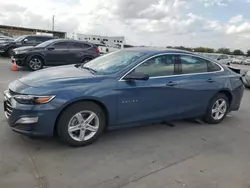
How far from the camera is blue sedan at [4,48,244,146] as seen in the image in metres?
3.82

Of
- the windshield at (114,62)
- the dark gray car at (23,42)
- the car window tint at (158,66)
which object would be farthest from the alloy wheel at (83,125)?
the dark gray car at (23,42)

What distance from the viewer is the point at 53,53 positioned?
12.8 m

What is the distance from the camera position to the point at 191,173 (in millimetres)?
3590

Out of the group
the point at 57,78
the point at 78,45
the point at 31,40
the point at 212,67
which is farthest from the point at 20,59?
the point at 212,67

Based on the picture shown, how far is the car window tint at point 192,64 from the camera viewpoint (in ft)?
17.0

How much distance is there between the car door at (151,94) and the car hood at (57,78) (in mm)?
589

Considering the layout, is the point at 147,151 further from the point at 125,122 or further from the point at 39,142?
the point at 39,142

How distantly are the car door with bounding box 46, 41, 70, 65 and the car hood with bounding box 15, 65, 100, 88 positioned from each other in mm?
8459

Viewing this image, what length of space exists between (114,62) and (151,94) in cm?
87

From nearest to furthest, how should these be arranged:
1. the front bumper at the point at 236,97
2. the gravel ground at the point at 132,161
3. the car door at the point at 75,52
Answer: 1. the gravel ground at the point at 132,161
2. the front bumper at the point at 236,97
3. the car door at the point at 75,52

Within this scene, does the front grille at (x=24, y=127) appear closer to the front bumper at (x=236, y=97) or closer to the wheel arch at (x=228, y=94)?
the wheel arch at (x=228, y=94)

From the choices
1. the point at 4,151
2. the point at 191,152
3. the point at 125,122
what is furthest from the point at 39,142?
the point at 191,152

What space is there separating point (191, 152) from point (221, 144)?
0.74m

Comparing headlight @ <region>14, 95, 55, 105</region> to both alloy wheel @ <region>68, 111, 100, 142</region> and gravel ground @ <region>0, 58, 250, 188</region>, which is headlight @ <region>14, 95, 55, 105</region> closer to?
alloy wheel @ <region>68, 111, 100, 142</region>
